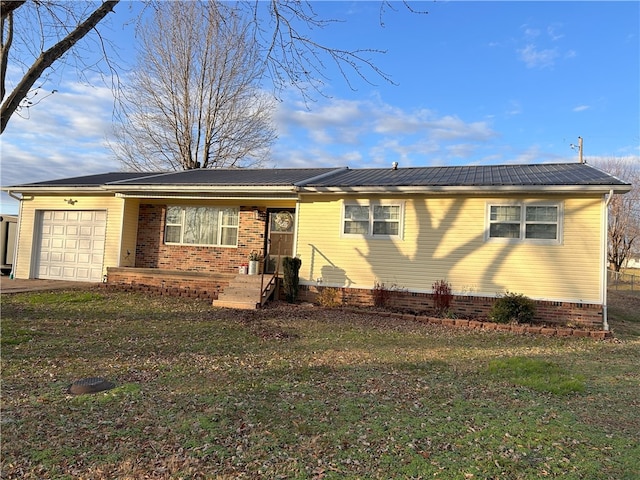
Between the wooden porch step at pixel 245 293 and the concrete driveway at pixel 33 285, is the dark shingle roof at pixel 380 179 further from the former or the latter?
the concrete driveway at pixel 33 285

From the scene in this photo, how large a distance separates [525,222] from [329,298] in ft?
16.7

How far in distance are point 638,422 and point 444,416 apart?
1.92 m

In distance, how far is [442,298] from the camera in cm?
1058

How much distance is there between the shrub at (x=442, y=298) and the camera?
10570 millimetres

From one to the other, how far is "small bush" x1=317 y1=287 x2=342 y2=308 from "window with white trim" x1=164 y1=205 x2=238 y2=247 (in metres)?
3.57

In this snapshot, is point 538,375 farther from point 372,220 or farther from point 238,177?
point 238,177

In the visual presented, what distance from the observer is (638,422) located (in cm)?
436

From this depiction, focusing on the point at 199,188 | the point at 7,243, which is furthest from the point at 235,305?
the point at 7,243

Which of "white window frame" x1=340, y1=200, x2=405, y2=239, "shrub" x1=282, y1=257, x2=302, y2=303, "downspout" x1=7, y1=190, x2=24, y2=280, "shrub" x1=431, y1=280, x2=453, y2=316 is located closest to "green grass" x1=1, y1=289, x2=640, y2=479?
"shrub" x1=431, y1=280, x2=453, y2=316

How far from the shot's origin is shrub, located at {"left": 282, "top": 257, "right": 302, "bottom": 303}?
452 inches

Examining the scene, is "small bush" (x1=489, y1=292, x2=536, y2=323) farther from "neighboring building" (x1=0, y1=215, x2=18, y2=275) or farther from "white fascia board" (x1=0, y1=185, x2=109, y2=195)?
"neighboring building" (x1=0, y1=215, x2=18, y2=275)

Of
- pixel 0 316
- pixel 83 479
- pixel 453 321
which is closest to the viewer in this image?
pixel 83 479

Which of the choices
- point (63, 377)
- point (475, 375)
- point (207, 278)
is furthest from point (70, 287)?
point (475, 375)

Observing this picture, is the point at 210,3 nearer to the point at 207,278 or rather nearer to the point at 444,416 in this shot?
the point at 444,416
